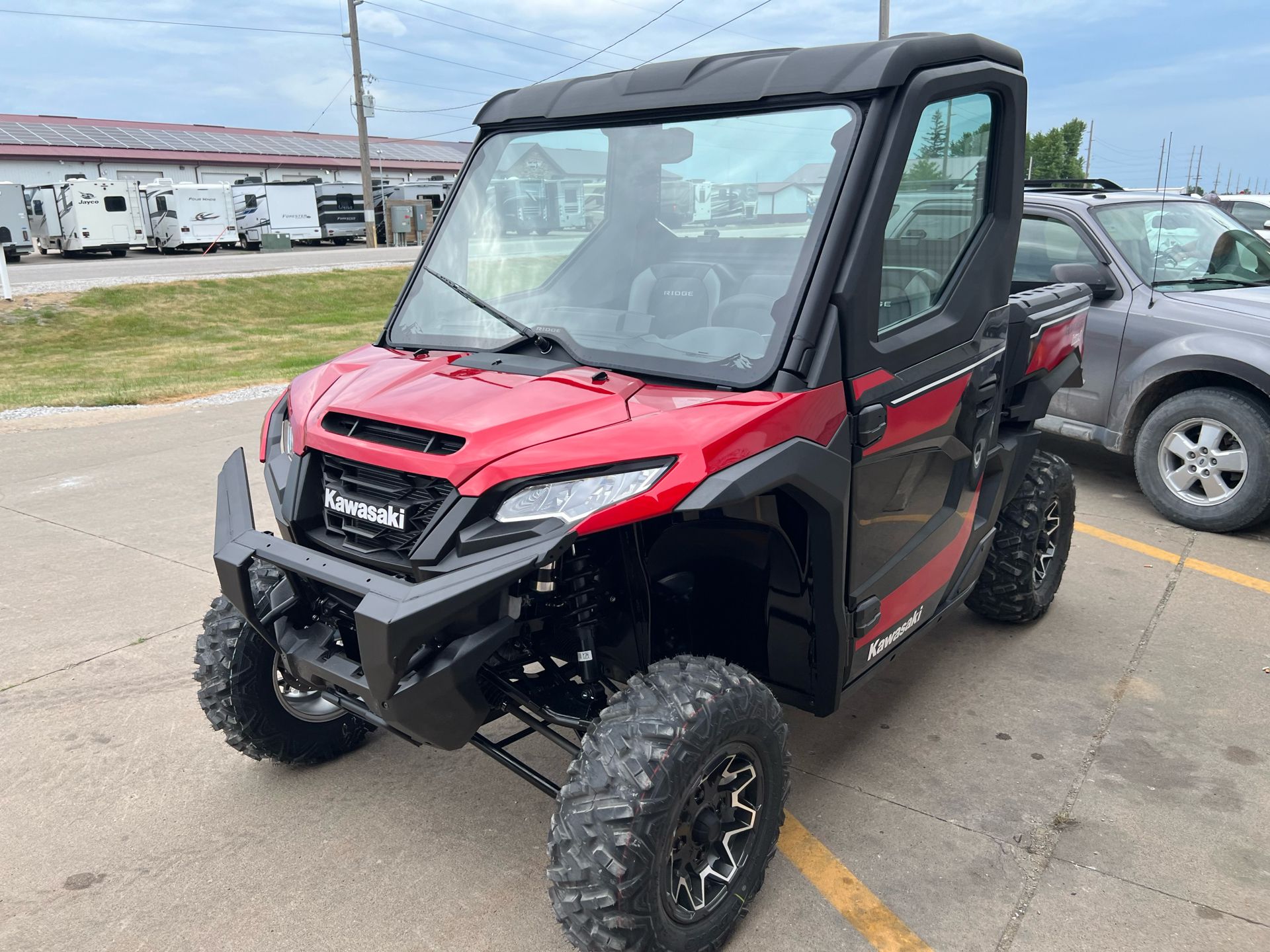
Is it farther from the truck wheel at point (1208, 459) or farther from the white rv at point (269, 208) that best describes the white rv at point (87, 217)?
the truck wheel at point (1208, 459)

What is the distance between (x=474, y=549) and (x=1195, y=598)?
164 inches

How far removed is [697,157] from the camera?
9.82 feet

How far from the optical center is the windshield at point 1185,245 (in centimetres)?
639

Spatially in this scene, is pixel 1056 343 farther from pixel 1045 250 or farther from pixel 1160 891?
pixel 1045 250

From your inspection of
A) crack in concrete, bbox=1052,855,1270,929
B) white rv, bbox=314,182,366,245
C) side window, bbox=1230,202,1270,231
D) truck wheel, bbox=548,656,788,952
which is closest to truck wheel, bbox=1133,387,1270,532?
crack in concrete, bbox=1052,855,1270,929

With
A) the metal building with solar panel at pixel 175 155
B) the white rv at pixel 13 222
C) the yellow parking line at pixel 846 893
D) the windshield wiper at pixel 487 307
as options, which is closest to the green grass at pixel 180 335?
the windshield wiper at pixel 487 307

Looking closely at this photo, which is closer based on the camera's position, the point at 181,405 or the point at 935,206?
the point at 935,206

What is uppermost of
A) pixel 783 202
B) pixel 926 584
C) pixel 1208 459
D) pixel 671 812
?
pixel 783 202

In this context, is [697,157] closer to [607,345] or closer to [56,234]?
[607,345]

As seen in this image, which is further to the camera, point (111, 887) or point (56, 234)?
point (56, 234)

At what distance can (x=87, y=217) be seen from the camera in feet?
103

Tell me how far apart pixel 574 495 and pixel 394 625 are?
50cm

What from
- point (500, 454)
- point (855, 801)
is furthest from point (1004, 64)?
point (855, 801)

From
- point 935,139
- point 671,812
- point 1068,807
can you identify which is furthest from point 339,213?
point 671,812
